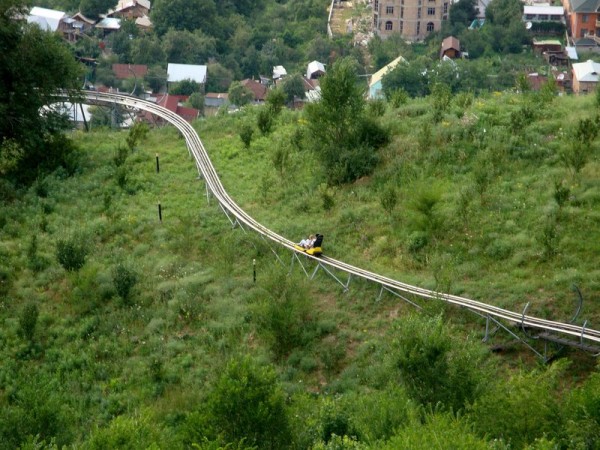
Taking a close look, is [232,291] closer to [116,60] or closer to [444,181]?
[444,181]

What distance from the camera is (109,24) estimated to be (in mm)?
59438

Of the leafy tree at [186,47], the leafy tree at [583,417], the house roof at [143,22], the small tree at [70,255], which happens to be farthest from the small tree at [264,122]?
the house roof at [143,22]

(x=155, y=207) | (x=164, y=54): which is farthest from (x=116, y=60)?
(x=155, y=207)

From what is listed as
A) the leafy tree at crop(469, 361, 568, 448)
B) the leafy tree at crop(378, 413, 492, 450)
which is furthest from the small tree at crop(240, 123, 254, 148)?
the leafy tree at crop(378, 413, 492, 450)

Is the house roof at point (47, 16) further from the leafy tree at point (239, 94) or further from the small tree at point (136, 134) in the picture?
the small tree at point (136, 134)

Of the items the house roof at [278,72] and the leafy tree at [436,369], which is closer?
the leafy tree at [436,369]

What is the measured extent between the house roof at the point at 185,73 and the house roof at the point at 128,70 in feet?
4.51

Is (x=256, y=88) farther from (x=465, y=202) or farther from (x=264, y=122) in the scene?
(x=465, y=202)

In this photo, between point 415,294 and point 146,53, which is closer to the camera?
point 415,294

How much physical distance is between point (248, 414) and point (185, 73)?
39942 millimetres

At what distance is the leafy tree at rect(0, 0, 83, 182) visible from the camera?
2567 cm

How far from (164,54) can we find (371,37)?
12.9 metres

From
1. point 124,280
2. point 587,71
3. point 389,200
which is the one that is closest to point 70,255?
point 124,280

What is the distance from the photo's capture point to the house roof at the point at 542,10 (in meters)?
60.0
